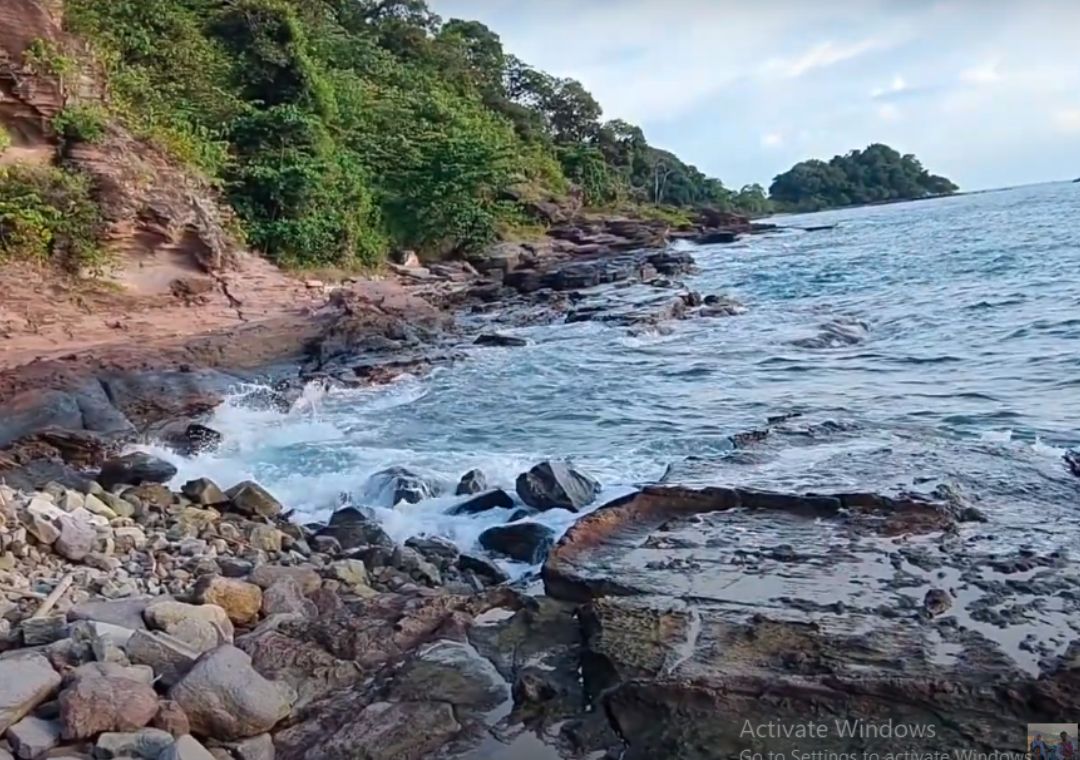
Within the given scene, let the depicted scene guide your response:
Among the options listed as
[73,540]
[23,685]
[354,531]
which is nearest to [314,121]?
[354,531]

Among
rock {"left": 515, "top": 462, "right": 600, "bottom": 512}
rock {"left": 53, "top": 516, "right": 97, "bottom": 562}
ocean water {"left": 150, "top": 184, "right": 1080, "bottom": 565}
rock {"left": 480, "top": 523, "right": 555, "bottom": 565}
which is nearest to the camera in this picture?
rock {"left": 53, "top": 516, "right": 97, "bottom": 562}

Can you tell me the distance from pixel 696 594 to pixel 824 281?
2371 centimetres

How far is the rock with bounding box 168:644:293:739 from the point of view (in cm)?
450

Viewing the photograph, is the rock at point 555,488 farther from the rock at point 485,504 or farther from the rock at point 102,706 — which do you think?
the rock at point 102,706

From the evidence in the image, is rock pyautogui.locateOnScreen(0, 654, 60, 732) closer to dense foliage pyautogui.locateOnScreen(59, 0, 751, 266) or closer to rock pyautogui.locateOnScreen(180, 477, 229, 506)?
rock pyautogui.locateOnScreen(180, 477, 229, 506)

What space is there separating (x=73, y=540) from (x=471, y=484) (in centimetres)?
356

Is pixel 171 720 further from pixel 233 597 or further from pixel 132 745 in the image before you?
pixel 233 597

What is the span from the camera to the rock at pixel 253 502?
8.53 m

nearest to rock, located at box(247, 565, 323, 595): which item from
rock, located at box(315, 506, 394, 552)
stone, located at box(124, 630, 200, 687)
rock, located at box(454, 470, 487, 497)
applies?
rock, located at box(315, 506, 394, 552)

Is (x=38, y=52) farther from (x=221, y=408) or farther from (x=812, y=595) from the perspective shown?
(x=812, y=595)

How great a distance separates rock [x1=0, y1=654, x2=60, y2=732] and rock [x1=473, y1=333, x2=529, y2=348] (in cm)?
1462

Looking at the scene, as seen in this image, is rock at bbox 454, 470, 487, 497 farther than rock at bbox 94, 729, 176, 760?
Yes

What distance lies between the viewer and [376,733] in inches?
178

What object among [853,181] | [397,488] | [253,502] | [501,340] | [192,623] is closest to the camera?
[192,623]
